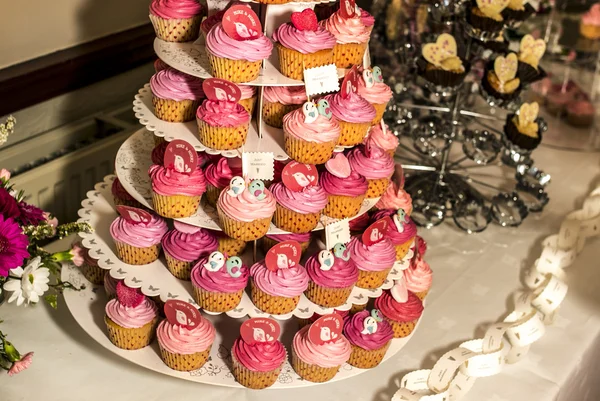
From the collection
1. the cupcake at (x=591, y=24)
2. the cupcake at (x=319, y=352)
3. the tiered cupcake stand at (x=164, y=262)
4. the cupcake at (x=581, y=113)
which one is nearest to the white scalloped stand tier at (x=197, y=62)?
the tiered cupcake stand at (x=164, y=262)

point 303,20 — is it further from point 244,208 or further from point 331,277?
point 331,277

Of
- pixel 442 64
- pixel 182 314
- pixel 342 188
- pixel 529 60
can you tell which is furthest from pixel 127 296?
pixel 529 60

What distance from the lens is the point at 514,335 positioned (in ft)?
7.75

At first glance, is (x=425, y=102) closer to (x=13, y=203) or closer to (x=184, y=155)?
(x=184, y=155)

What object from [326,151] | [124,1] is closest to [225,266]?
[326,151]

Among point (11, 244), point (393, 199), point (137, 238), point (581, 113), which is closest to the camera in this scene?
point (11, 244)

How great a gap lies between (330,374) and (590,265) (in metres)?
1.21

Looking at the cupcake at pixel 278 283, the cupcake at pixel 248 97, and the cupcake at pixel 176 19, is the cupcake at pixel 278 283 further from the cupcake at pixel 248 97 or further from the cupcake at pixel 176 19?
the cupcake at pixel 176 19

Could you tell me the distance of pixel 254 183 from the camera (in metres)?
1.93

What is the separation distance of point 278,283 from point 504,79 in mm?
1246

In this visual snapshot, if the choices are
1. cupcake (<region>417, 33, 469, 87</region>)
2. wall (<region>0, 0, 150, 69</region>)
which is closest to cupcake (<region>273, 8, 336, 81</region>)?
cupcake (<region>417, 33, 469, 87</region>)

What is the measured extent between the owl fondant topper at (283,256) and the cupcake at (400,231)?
365 mm

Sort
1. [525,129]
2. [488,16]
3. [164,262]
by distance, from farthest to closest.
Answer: [525,129], [488,16], [164,262]

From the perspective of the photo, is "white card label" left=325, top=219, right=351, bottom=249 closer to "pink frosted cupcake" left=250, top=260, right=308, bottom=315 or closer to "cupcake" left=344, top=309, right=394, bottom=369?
"pink frosted cupcake" left=250, top=260, right=308, bottom=315
